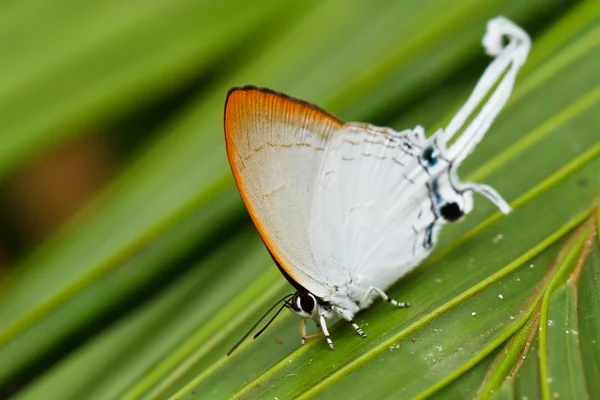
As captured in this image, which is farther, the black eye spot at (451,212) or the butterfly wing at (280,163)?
the black eye spot at (451,212)

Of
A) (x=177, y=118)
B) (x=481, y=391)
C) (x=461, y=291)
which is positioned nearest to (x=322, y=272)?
(x=461, y=291)

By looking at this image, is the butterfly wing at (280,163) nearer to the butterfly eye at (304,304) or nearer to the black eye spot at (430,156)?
the butterfly eye at (304,304)

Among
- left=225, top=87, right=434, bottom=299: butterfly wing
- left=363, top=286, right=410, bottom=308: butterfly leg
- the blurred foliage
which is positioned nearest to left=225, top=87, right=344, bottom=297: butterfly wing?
left=225, top=87, right=434, bottom=299: butterfly wing

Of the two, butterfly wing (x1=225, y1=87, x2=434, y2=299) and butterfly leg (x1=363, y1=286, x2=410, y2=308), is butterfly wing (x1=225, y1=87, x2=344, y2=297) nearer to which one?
butterfly wing (x1=225, y1=87, x2=434, y2=299)

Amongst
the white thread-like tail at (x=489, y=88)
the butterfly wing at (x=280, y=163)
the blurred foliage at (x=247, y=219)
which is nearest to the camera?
the blurred foliage at (x=247, y=219)

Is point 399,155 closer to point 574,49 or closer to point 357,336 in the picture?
point 357,336

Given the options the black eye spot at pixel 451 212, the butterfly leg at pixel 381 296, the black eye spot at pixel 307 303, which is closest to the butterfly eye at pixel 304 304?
the black eye spot at pixel 307 303

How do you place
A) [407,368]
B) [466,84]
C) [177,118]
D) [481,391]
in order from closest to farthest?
[481,391] < [407,368] < [466,84] < [177,118]
